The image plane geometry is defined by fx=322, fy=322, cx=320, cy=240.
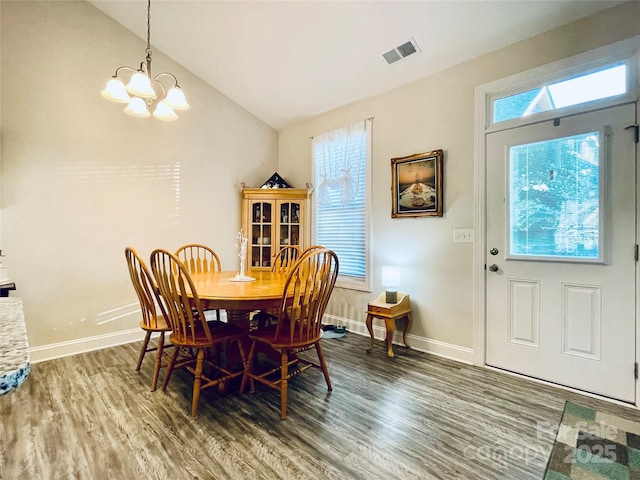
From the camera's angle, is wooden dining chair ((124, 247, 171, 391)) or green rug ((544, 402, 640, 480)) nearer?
green rug ((544, 402, 640, 480))

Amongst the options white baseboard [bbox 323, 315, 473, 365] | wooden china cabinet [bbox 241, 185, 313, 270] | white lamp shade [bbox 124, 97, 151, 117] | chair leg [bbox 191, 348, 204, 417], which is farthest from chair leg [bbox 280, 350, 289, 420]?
wooden china cabinet [bbox 241, 185, 313, 270]

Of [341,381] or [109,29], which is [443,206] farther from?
[109,29]

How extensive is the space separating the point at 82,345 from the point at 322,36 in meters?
3.68

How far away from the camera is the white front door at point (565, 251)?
2.17 m

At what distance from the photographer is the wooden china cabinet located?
13.7 ft

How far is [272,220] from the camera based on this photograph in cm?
420

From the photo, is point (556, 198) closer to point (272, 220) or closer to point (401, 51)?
point (401, 51)

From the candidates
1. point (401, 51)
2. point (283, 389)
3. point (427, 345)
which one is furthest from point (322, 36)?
point (427, 345)

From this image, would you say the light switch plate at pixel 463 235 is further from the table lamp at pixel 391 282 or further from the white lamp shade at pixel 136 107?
the white lamp shade at pixel 136 107

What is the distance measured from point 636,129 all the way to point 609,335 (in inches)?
54.6

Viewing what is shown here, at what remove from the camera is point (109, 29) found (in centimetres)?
→ 325

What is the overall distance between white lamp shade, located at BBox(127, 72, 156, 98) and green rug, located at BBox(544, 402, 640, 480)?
306 centimetres

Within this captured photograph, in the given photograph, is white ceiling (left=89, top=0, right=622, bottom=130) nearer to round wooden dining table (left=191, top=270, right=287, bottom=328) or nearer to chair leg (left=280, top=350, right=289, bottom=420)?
round wooden dining table (left=191, top=270, right=287, bottom=328)

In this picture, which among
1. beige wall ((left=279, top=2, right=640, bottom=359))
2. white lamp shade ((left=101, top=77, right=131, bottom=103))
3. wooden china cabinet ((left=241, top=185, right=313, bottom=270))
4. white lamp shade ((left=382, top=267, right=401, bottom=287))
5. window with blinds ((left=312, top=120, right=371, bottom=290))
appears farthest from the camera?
wooden china cabinet ((left=241, top=185, right=313, bottom=270))
